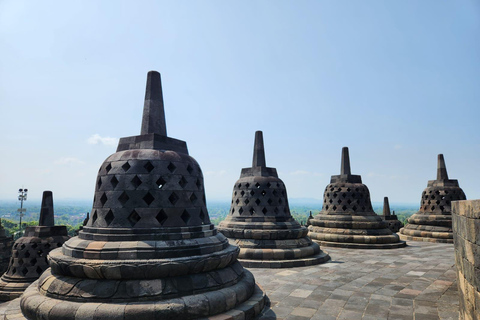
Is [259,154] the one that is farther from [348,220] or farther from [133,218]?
[133,218]

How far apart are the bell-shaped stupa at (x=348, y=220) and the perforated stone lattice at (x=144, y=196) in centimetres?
1131

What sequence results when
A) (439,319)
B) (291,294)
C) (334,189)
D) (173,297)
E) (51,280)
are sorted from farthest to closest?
(334,189)
(291,294)
(439,319)
(51,280)
(173,297)

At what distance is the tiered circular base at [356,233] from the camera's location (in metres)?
15.2

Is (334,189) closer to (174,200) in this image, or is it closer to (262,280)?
(262,280)

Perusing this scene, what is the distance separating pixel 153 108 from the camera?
7.02 meters

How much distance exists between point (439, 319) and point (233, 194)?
8.87 m

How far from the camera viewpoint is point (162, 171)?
20.2 ft

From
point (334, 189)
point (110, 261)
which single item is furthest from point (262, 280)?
point (334, 189)

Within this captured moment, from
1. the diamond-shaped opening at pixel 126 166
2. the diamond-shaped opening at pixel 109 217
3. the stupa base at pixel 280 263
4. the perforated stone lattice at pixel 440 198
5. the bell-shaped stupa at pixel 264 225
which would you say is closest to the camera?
the diamond-shaped opening at pixel 109 217

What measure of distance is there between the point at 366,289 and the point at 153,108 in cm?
697

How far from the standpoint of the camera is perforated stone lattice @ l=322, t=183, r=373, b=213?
16641mm

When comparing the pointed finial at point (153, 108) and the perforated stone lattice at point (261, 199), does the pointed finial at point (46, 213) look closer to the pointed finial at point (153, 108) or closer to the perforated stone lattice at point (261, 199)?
the perforated stone lattice at point (261, 199)

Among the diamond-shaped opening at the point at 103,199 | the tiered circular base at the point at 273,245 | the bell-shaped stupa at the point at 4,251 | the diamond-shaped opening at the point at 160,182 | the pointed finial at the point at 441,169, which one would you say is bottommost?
the bell-shaped stupa at the point at 4,251

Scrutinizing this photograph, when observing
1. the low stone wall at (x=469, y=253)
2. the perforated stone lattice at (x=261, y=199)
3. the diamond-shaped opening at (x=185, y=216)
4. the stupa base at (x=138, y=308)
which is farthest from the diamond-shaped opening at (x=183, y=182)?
the perforated stone lattice at (x=261, y=199)
